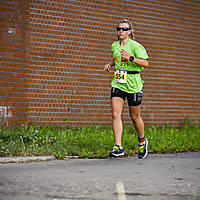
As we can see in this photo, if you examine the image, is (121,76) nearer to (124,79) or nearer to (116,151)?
(124,79)

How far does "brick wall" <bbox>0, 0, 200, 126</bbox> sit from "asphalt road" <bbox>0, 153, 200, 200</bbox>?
9.07 ft

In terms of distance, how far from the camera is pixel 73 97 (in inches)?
358

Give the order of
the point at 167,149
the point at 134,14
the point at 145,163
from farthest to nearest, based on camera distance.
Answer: the point at 134,14, the point at 167,149, the point at 145,163

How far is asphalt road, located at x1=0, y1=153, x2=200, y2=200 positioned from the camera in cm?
394

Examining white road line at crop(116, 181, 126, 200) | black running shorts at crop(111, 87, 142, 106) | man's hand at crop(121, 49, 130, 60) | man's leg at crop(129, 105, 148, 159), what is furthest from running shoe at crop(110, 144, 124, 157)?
white road line at crop(116, 181, 126, 200)

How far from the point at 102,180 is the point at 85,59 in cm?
502

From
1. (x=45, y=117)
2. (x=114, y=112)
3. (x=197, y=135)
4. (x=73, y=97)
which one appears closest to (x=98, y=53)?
(x=73, y=97)

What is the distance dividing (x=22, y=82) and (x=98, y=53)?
6.37 ft

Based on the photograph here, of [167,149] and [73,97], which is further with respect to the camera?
[73,97]

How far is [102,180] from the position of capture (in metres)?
4.61

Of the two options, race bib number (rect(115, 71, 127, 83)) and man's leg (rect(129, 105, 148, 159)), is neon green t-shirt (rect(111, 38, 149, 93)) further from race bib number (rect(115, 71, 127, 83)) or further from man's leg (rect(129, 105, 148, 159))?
man's leg (rect(129, 105, 148, 159))

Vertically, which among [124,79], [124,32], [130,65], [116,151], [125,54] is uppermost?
[124,32]

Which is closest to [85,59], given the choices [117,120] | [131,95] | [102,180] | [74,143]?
[74,143]

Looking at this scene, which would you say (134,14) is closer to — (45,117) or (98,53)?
(98,53)
